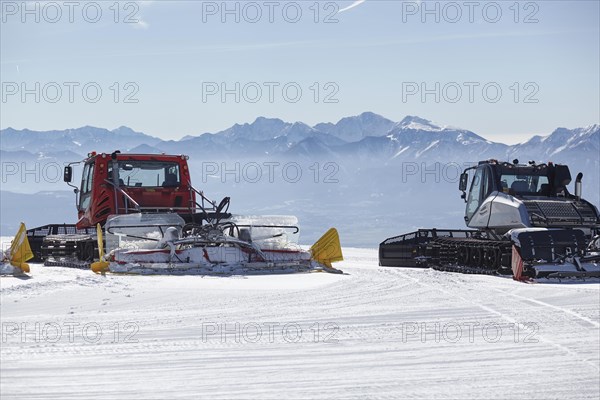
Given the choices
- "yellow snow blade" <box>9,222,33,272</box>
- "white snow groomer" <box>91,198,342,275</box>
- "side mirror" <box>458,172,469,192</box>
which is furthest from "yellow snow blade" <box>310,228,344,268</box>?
"yellow snow blade" <box>9,222,33,272</box>

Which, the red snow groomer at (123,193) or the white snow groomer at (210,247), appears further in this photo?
the red snow groomer at (123,193)

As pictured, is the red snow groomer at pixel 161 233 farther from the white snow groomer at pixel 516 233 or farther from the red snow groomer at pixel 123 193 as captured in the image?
the white snow groomer at pixel 516 233

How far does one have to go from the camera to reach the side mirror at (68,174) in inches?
701

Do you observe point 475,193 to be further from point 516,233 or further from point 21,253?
point 21,253

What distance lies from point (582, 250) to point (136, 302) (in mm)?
7291

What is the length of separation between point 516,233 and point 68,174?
862 cm

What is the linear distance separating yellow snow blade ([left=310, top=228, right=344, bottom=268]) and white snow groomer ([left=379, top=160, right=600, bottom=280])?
2402 mm

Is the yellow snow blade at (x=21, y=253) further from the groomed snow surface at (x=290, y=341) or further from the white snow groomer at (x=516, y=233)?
the white snow groomer at (x=516, y=233)
